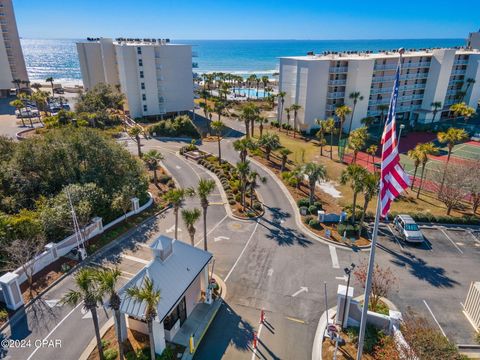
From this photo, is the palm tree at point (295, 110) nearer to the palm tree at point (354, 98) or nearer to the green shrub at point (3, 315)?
the palm tree at point (354, 98)

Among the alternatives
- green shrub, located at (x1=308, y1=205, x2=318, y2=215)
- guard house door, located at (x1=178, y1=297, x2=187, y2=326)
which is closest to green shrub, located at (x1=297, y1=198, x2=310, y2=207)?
green shrub, located at (x1=308, y1=205, x2=318, y2=215)

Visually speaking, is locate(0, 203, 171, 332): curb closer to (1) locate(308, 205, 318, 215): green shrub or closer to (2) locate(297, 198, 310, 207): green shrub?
(2) locate(297, 198, 310, 207): green shrub

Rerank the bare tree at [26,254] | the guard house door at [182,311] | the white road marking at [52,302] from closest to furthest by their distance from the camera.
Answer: the guard house door at [182,311], the white road marking at [52,302], the bare tree at [26,254]

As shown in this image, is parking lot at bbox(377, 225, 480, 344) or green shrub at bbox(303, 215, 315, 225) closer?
parking lot at bbox(377, 225, 480, 344)

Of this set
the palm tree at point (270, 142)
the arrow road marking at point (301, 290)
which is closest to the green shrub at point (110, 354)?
the arrow road marking at point (301, 290)

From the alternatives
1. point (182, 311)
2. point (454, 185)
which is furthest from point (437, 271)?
point (182, 311)

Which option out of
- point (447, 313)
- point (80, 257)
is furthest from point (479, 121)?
point (80, 257)

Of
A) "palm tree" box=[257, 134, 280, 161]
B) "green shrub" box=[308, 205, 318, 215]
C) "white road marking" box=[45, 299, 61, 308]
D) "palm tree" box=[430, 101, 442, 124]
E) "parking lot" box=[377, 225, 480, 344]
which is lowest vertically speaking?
"parking lot" box=[377, 225, 480, 344]
